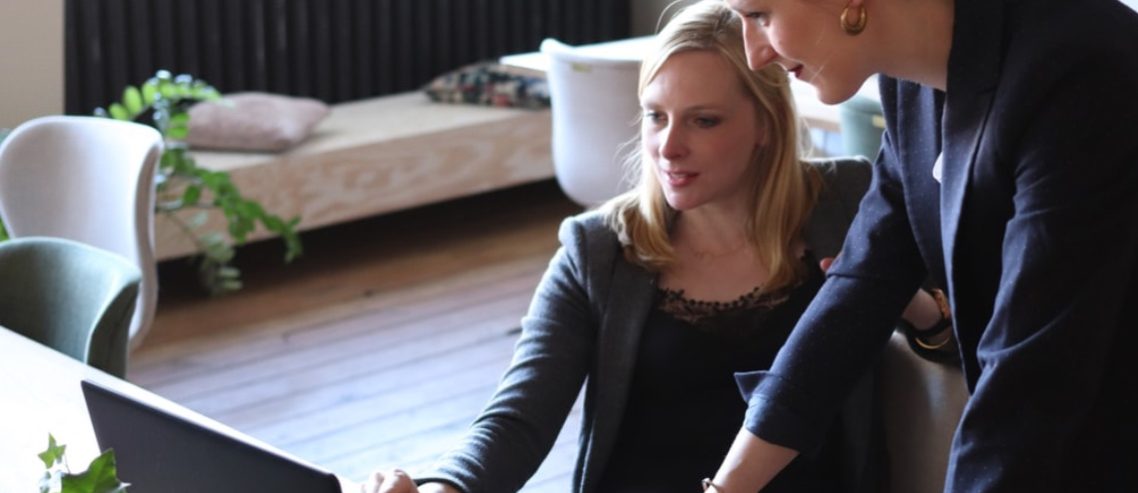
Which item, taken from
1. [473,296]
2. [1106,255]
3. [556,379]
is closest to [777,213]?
[556,379]

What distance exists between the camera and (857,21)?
1.26 metres

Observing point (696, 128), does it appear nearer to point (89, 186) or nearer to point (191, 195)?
point (89, 186)

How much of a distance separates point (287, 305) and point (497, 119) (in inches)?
39.1

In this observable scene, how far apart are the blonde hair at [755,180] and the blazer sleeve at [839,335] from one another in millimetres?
330

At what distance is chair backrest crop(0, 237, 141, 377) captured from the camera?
2293mm

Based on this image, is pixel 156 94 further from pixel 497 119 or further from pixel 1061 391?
pixel 1061 391

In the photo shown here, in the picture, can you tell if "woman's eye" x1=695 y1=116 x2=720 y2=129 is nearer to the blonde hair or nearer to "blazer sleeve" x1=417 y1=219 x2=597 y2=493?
the blonde hair

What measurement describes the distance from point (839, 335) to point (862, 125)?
1.73 m

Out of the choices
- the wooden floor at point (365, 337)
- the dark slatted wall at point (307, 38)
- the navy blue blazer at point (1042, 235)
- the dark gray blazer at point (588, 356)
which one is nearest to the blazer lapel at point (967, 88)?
the navy blue blazer at point (1042, 235)

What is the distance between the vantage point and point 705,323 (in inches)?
75.6

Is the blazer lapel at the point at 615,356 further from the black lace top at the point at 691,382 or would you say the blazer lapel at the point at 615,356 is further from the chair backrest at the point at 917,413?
the chair backrest at the point at 917,413

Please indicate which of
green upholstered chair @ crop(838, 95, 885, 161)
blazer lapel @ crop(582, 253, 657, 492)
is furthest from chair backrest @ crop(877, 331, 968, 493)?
green upholstered chair @ crop(838, 95, 885, 161)

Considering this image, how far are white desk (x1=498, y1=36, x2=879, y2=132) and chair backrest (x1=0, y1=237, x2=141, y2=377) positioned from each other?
1178 mm

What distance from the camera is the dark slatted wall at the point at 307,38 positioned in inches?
191
